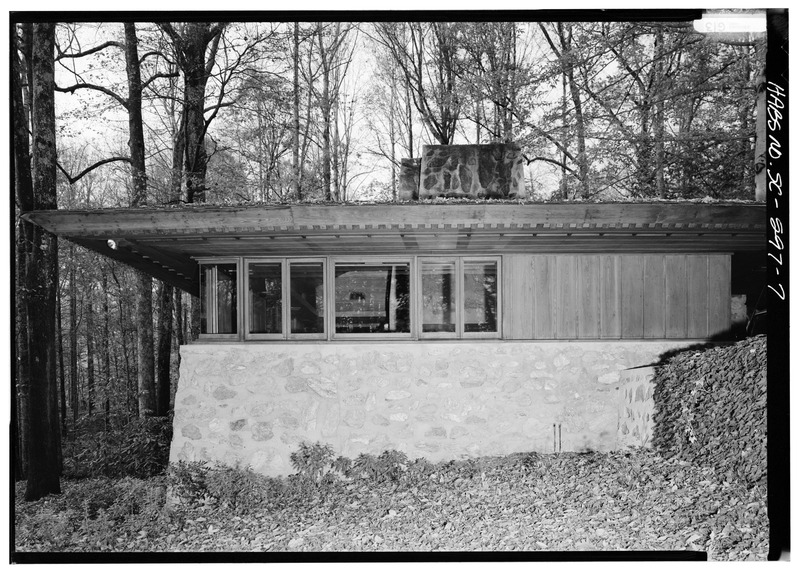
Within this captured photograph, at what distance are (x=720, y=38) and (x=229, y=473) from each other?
17.8 ft

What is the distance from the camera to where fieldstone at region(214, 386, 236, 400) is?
476 centimetres

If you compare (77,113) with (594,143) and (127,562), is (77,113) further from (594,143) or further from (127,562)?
(594,143)

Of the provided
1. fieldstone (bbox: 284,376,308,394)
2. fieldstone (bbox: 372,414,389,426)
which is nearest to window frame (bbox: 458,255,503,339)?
fieldstone (bbox: 372,414,389,426)

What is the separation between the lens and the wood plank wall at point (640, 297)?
468 centimetres

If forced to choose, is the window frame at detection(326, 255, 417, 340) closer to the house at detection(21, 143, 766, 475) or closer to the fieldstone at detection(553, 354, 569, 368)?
the house at detection(21, 143, 766, 475)

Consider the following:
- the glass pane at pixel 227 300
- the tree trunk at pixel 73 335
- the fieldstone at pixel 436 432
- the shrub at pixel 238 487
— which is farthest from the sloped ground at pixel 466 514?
the tree trunk at pixel 73 335

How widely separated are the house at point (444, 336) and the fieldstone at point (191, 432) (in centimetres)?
2

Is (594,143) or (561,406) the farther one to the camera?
(594,143)

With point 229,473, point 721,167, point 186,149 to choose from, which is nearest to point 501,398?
point 229,473

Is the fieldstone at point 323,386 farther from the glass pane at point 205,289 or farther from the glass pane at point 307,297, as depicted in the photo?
the glass pane at point 205,289

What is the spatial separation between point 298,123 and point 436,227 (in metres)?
5.61

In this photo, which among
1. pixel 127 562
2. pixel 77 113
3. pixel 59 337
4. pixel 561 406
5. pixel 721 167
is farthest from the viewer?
pixel 59 337

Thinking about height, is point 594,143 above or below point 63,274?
above

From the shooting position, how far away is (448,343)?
4.72 meters
